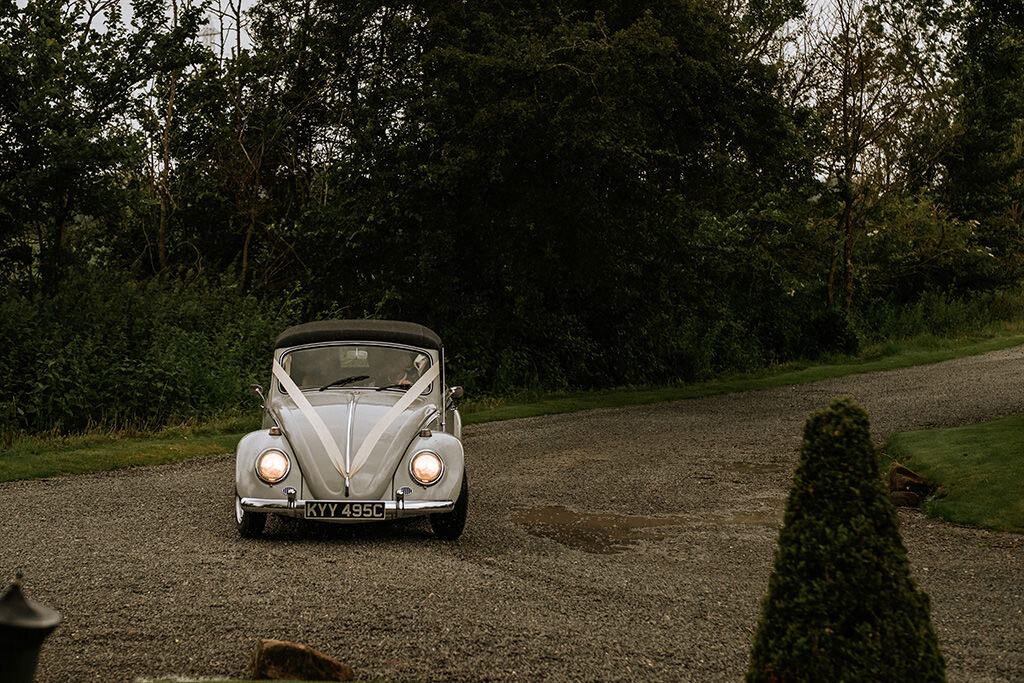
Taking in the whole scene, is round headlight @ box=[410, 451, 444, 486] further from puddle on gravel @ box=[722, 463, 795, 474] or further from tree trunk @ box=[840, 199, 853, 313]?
tree trunk @ box=[840, 199, 853, 313]

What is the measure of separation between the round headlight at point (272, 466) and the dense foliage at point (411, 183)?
8.41 m

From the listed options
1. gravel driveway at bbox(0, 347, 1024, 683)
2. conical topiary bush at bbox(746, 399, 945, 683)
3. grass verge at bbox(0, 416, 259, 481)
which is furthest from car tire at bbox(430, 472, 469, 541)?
grass verge at bbox(0, 416, 259, 481)

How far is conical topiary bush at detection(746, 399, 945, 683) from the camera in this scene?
383 centimetres

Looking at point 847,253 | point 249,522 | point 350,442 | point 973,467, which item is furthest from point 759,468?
point 847,253

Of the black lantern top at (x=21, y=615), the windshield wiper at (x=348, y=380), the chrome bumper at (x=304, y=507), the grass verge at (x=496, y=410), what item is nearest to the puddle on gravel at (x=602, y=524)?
the chrome bumper at (x=304, y=507)

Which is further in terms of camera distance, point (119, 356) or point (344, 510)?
point (119, 356)

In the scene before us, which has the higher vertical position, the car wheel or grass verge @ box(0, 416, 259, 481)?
grass verge @ box(0, 416, 259, 481)

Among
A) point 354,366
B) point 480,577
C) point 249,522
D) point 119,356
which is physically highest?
point 119,356

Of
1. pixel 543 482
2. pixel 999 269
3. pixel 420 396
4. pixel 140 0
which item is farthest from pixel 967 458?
pixel 999 269

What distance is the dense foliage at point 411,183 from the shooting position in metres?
17.8

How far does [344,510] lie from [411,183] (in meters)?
14.4

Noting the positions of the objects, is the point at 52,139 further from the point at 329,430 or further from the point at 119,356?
the point at 329,430

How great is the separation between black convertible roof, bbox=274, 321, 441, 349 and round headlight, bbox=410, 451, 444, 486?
162 centimetres

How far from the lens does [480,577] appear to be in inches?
324
